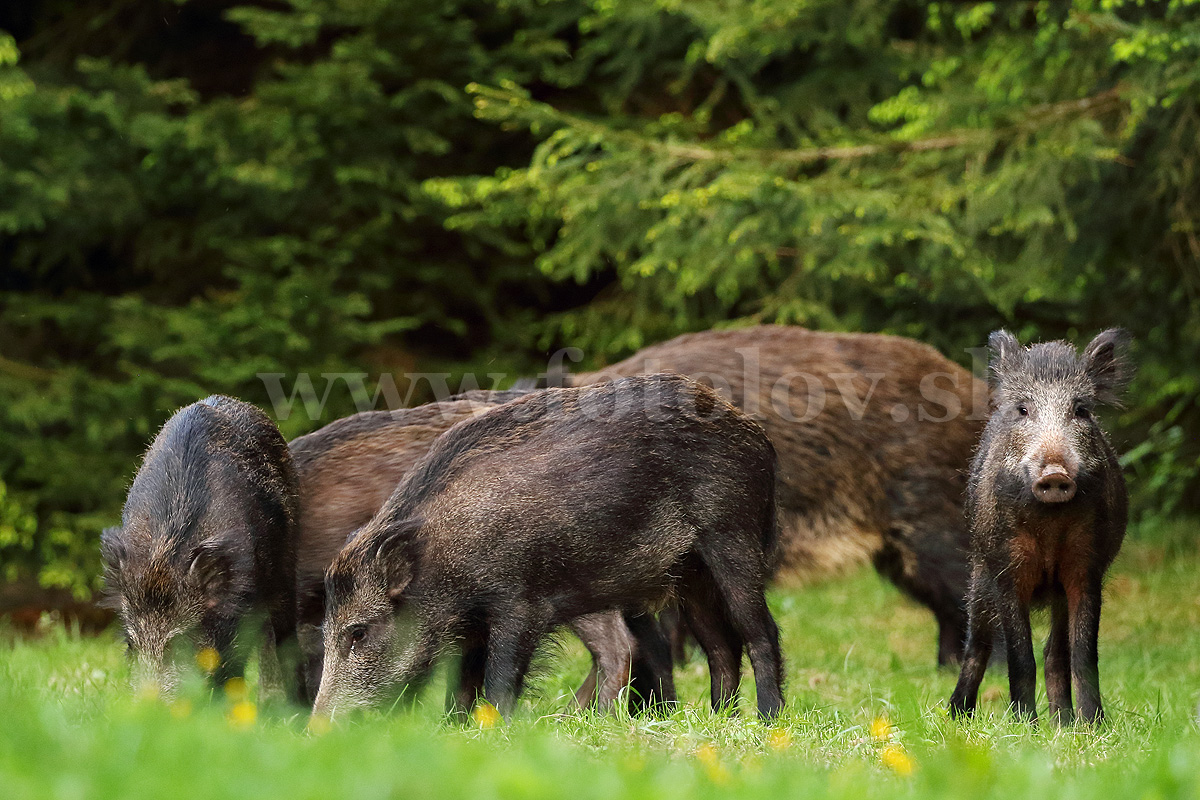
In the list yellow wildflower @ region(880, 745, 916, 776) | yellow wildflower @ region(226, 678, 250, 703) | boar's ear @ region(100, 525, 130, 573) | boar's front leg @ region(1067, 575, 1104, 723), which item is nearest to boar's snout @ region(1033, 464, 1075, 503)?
boar's front leg @ region(1067, 575, 1104, 723)

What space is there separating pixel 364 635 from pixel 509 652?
52cm

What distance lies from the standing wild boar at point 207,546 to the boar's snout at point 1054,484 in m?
2.80

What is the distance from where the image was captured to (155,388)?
10766 millimetres

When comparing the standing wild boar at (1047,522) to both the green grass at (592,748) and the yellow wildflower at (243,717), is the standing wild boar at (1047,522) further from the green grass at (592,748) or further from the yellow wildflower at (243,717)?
the yellow wildflower at (243,717)

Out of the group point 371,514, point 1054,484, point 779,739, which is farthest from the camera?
point 371,514

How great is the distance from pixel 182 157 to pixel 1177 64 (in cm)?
778

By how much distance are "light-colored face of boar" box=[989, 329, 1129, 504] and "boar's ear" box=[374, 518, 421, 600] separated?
2057 mm

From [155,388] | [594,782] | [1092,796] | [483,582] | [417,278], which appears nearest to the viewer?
[594,782]

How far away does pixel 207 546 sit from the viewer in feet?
15.4

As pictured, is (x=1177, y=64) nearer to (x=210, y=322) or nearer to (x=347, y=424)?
(x=347, y=424)

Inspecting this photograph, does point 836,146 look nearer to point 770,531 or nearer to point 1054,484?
point 770,531

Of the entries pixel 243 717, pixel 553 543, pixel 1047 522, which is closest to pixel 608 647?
pixel 553 543

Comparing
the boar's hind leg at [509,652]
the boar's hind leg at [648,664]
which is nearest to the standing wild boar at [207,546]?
the boar's hind leg at [509,652]

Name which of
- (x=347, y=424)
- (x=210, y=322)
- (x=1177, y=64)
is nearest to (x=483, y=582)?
(x=347, y=424)
